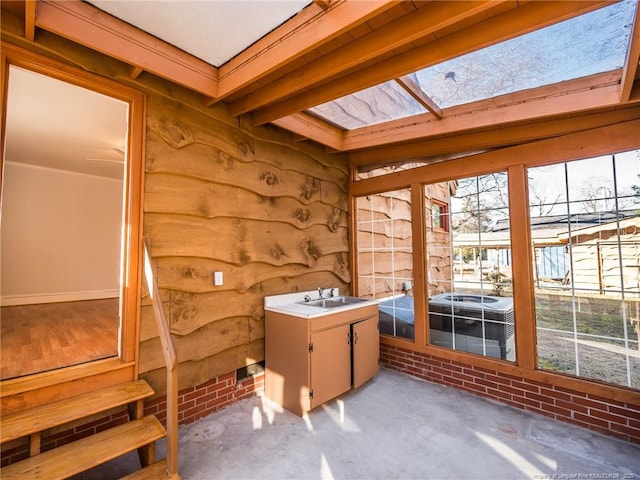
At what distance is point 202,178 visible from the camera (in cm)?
257

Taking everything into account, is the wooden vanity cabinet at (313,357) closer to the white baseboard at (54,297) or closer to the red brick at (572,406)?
the red brick at (572,406)

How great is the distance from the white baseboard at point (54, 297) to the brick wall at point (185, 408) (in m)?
4.50

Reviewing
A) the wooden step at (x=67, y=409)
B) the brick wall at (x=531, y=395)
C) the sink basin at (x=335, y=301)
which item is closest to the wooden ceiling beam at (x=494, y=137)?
the sink basin at (x=335, y=301)

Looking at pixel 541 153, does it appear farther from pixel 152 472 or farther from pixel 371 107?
pixel 152 472

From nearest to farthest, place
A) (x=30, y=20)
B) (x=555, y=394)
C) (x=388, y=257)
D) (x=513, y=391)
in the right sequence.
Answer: (x=30, y=20), (x=555, y=394), (x=513, y=391), (x=388, y=257)

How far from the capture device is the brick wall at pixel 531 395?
91.1 inches

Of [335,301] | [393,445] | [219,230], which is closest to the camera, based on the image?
[393,445]

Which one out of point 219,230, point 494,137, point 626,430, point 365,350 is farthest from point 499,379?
point 219,230

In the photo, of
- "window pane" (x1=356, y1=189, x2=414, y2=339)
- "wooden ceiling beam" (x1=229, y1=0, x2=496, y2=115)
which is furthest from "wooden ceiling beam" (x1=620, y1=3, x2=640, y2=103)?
"window pane" (x1=356, y1=189, x2=414, y2=339)

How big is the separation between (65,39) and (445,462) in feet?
12.4

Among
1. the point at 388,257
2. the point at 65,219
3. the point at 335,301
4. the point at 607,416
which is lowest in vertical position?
the point at 607,416

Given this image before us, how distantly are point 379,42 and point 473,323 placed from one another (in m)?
2.72

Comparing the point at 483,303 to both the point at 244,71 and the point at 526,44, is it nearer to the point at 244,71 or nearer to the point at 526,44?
the point at 526,44

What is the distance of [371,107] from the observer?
2.87 metres
